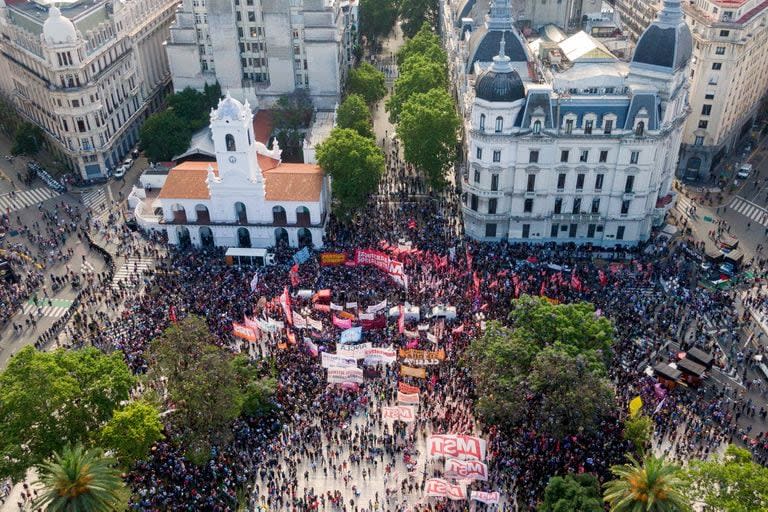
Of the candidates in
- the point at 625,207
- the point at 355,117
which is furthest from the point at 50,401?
the point at 625,207

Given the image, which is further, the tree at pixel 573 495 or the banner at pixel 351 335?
the banner at pixel 351 335

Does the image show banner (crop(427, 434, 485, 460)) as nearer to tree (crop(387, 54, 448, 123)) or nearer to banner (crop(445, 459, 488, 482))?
banner (crop(445, 459, 488, 482))

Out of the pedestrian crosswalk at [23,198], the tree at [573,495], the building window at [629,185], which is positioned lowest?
the pedestrian crosswalk at [23,198]

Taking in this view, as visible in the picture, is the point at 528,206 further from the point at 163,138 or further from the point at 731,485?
the point at 163,138

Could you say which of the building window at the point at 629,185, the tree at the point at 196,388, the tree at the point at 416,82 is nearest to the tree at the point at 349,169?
the tree at the point at 416,82

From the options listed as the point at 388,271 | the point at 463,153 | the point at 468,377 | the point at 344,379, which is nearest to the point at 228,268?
the point at 388,271

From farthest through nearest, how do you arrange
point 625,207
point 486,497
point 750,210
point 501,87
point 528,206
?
point 750,210, point 528,206, point 625,207, point 501,87, point 486,497

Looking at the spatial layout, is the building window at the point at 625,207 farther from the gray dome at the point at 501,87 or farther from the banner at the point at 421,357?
the banner at the point at 421,357
